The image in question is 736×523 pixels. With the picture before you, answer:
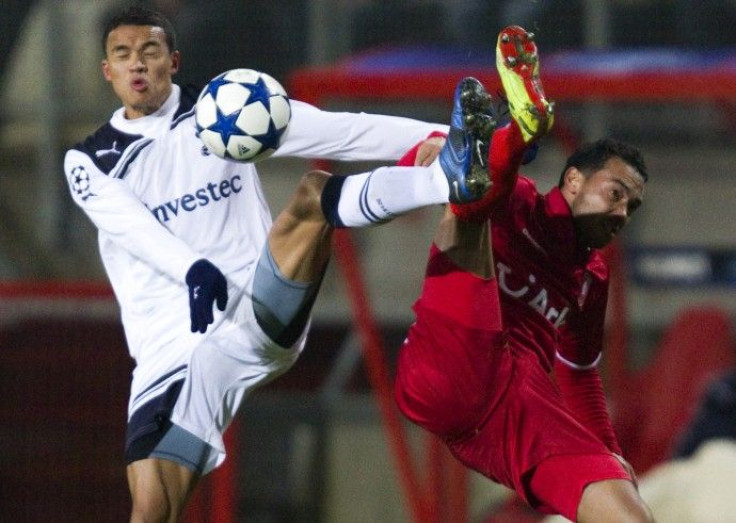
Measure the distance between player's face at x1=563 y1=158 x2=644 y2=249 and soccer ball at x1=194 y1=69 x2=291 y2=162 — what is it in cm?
86

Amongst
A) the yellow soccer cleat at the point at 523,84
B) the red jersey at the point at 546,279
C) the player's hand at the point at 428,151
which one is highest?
the yellow soccer cleat at the point at 523,84

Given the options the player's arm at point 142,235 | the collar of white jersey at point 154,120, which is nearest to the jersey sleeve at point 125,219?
the player's arm at point 142,235

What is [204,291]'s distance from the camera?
435 centimetres

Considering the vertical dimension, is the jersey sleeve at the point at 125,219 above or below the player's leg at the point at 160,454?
above

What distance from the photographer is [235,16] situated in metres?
8.62

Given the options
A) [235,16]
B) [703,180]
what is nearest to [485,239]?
[235,16]

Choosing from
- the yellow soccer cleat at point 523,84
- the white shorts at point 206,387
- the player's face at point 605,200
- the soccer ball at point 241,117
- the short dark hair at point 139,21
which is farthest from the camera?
the white shorts at point 206,387

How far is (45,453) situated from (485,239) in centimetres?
403

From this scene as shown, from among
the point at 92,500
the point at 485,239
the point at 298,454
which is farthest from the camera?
the point at 298,454

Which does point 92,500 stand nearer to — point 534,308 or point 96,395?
point 96,395

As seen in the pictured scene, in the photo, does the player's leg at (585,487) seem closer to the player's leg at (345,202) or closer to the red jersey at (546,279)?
the red jersey at (546,279)

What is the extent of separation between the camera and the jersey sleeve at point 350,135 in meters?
4.68

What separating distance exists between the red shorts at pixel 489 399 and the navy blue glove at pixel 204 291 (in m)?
0.59

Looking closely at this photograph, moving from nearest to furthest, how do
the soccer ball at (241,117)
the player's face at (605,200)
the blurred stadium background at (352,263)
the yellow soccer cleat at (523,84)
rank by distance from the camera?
the yellow soccer cleat at (523,84) < the soccer ball at (241,117) < the player's face at (605,200) < the blurred stadium background at (352,263)
